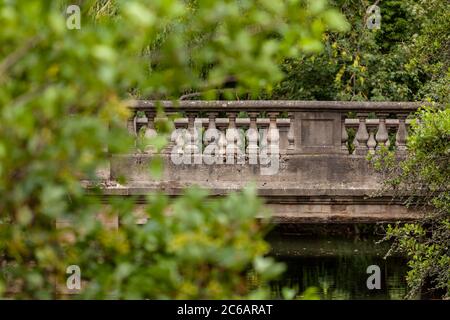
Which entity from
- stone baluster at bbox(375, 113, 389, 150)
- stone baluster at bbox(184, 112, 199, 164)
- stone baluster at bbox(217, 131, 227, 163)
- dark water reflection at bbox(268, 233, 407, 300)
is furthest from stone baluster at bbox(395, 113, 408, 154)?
dark water reflection at bbox(268, 233, 407, 300)

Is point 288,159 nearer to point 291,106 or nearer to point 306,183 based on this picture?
point 306,183

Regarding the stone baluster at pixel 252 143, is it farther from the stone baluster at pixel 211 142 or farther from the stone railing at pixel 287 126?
the stone baluster at pixel 211 142

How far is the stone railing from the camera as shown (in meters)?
12.0

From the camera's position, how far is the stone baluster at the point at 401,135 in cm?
1193

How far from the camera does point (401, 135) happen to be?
39.2 ft

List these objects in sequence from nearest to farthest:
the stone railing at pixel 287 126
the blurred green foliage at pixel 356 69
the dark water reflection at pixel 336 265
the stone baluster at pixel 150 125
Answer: the stone baluster at pixel 150 125
the stone railing at pixel 287 126
the dark water reflection at pixel 336 265
the blurred green foliage at pixel 356 69

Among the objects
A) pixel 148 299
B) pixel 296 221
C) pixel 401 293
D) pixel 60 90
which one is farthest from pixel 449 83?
pixel 60 90

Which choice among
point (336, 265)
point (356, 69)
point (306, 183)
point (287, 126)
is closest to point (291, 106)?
point (287, 126)

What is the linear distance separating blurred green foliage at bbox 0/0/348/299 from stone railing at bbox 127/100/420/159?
27.2ft

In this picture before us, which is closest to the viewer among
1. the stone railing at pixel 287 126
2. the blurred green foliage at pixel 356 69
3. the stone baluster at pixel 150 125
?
the stone baluster at pixel 150 125

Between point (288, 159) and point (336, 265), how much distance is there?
5.45 meters

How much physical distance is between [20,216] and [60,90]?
37 cm

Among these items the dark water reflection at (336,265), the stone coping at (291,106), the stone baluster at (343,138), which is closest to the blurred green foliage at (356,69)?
the dark water reflection at (336,265)
